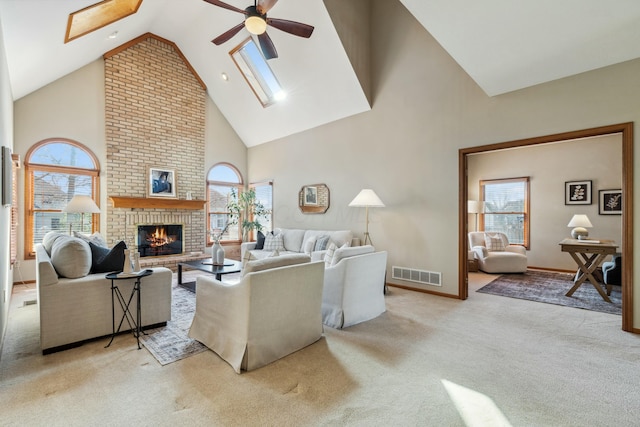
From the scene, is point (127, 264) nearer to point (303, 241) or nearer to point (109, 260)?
point (109, 260)

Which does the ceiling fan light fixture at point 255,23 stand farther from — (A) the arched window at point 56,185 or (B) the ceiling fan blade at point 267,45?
(A) the arched window at point 56,185

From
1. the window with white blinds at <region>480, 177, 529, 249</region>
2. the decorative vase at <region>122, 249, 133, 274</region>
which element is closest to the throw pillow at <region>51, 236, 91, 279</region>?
the decorative vase at <region>122, 249, 133, 274</region>

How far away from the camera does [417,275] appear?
4.80 m

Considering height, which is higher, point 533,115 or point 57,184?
point 533,115

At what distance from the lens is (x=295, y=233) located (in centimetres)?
628

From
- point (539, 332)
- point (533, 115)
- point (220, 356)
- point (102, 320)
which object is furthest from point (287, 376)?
point (533, 115)

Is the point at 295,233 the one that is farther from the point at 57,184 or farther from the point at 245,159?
the point at 57,184

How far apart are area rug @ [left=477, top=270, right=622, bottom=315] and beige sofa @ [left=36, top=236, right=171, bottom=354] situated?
468 cm

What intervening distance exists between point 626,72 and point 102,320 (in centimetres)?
581

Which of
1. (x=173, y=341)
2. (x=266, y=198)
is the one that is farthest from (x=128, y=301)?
(x=266, y=198)

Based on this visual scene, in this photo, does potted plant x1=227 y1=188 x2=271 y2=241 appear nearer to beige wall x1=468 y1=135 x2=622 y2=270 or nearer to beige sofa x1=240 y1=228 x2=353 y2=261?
beige sofa x1=240 y1=228 x2=353 y2=261

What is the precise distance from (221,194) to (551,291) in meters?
7.01

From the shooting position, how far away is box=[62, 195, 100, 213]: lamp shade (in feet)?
15.8

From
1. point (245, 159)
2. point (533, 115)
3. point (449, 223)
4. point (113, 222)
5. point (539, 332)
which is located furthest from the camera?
point (245, 159)
